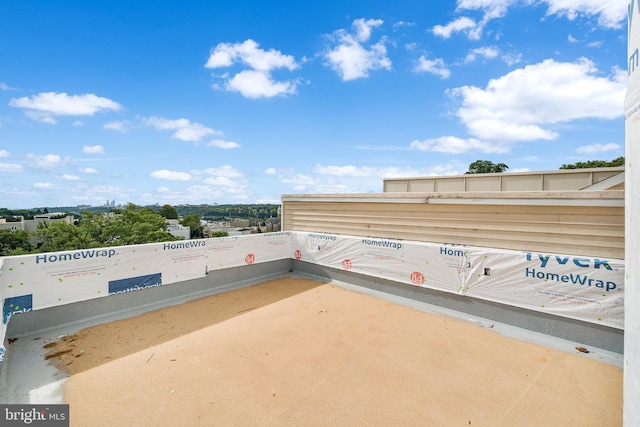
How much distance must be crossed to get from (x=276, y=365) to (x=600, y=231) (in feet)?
16.8

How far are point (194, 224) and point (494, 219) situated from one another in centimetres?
5478

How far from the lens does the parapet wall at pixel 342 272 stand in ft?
14.5

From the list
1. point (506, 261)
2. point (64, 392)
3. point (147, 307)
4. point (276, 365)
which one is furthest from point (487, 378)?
point (147, 307)

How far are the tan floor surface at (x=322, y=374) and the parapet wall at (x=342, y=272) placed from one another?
2.17 feet

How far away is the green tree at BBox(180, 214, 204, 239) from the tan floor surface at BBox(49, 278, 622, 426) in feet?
162

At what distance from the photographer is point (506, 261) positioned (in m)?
5.17

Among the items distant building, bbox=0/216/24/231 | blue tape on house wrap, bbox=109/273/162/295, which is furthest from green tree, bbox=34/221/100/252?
blue tape on house wrap, bbox=109/273/162/295

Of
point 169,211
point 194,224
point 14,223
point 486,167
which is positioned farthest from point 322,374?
point 169,211

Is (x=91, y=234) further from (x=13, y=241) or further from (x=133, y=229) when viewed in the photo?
(x=13, y=241)

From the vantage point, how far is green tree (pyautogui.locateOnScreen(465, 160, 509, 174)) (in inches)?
918

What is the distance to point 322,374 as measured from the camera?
3725 mm

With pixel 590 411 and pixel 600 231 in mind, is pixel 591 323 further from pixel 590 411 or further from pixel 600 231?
Result: pixel 590 411

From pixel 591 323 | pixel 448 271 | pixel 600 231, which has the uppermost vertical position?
pixel 600 231

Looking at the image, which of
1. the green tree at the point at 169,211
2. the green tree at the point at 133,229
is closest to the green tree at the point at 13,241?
the green tree at the point at 133,229
